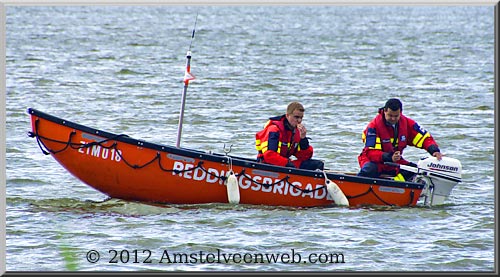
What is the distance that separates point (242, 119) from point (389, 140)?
8.00 metres

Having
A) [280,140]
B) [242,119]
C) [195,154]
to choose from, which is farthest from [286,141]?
[242,119]

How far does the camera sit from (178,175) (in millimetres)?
12062

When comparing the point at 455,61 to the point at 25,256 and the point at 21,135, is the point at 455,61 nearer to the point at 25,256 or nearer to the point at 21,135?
the point at 21,135

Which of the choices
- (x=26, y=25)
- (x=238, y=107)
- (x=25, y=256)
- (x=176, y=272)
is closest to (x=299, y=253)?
(x=176, y=272)

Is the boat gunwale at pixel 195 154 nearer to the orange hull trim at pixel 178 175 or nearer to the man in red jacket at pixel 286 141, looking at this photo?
the orange hull trim at pixel 178 175

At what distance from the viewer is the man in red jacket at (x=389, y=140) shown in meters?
12.4

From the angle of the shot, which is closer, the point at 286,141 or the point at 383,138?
the point at 286,141

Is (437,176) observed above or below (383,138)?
below

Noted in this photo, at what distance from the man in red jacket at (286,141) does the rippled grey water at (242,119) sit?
0.62 metres

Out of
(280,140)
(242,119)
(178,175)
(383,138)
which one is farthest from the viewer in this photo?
(242,119)

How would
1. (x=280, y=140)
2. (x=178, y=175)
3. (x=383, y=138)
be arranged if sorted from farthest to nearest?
(x=383, y=138) → (x=280, y=140) → (x=178, y=175)

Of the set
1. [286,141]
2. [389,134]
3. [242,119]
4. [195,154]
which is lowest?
[195,154]

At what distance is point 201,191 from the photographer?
12.2m

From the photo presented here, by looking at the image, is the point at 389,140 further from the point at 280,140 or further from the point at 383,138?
the point at 280,140
